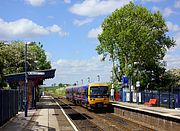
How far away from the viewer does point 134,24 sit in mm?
70625

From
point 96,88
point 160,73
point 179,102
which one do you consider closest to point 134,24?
point 160,73

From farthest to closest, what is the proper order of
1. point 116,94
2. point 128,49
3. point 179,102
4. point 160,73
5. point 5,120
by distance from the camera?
point 160,73 < point 128,49 < point 116,94 < point 179,102 < point 5,120

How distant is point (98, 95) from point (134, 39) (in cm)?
3074

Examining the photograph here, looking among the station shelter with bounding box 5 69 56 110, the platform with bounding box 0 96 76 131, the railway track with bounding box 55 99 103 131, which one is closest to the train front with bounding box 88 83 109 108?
the railway track with bounding box 55 99 103 131

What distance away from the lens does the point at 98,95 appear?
40.1 metres

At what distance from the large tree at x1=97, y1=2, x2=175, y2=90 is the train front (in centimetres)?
2916

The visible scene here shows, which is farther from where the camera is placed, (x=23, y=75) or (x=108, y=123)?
(x=23, y=75)

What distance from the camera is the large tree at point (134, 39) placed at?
227ft

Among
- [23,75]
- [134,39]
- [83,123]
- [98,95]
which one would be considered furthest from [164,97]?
[134,39]

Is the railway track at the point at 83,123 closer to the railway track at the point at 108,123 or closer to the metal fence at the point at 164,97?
the railway track at the point at 108,123

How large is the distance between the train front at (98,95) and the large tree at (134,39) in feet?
95.7

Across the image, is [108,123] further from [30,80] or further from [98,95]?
[30,80]

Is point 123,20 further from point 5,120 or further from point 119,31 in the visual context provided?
point 5,120

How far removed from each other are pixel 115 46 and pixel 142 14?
7.51m
